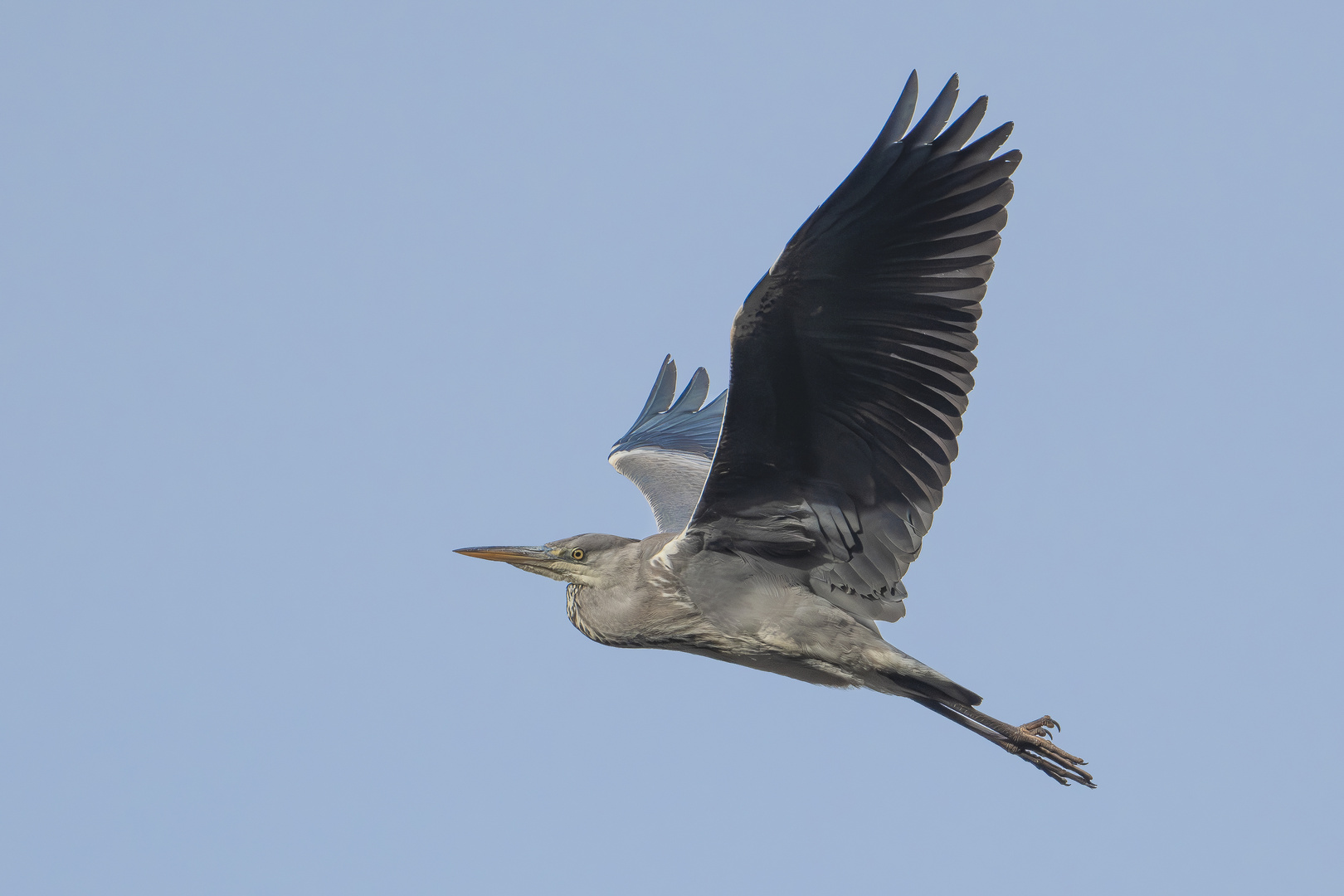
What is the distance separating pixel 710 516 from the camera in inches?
265

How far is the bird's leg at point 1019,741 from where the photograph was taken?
7.05m

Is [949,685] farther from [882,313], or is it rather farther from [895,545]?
[882,313]

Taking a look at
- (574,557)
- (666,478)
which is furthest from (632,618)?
(666,478)

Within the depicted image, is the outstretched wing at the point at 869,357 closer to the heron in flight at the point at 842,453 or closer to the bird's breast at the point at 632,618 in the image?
the heron in flight at the point at 842,453

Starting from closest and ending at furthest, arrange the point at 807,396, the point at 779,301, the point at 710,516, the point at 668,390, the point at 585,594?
the point at 779,301
the point at 807,396
the point at 710,516
the point at 585,594
the point at 668,390

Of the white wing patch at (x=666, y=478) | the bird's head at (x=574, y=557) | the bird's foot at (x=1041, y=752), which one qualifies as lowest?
the bird's foot at (x=1041, y=752)

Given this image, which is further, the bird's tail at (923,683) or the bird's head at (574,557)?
the bird's head at (574,557)

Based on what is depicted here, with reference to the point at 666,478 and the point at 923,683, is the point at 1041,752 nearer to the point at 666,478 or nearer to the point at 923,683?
the point at 923,683

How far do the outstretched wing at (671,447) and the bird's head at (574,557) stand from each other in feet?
4.18

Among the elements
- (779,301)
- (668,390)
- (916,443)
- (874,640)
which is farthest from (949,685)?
(668,390)

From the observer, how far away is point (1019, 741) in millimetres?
7074

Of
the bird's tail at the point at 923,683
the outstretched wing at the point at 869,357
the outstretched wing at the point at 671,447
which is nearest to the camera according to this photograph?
the outstretched wing at the point at 869,357

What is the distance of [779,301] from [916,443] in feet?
3.65

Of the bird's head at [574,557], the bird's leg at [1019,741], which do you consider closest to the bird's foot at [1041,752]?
the bird's leg at [1019,741]
